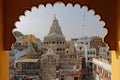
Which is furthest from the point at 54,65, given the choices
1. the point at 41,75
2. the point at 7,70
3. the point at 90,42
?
the point at 7,70

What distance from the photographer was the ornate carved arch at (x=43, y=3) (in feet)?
9.23

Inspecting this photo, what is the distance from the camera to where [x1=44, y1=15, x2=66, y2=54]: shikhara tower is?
1352 cm

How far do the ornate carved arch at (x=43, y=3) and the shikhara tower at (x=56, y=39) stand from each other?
10.2m

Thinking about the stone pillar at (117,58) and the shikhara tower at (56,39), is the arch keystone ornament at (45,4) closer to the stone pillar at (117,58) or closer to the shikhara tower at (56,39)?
the stone pillar at (117,58)

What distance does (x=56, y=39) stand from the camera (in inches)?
587

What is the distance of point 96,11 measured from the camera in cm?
285

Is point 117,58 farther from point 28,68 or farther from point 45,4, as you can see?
point 28,68

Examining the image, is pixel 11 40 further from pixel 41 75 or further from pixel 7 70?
pixel 41 75

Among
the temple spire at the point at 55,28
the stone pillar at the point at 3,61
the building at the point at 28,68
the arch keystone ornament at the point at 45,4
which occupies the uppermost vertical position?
the temple spire at the point at 55,28

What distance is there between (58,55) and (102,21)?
34.1ft

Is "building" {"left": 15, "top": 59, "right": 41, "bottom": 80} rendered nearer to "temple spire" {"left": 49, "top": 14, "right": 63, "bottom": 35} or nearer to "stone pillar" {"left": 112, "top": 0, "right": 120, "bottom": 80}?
"temple spire" {"left": 49, "top": 14, "right": 63, "bottom": 35}

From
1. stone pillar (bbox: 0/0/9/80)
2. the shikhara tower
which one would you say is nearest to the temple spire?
the shikhara tower

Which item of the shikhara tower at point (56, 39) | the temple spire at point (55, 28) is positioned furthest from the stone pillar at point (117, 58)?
the shikhara tower at point (56, 39)

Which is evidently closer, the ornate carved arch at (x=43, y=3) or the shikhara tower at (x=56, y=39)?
the ornate carved arch at (x=43, y=3)
